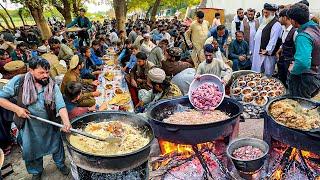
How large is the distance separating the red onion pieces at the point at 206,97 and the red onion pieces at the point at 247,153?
856 millimetres

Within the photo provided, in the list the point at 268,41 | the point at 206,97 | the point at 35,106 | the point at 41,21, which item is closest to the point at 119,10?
the point at 41,21

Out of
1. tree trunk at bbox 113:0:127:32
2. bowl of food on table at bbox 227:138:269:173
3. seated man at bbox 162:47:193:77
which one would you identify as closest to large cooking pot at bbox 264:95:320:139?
bowl of food on table at bbox 227:138:269:173

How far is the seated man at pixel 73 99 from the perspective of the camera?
4.65 meters

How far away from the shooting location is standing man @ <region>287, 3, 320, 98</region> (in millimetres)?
4621

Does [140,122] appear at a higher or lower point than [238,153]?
higher

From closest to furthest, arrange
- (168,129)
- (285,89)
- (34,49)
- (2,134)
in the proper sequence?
(168,129)
(2,134)
(285,89)
(34,49)

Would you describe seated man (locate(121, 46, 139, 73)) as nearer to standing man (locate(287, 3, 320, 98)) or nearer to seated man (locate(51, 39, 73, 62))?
seated man (locate(51, 39, 73, 62))

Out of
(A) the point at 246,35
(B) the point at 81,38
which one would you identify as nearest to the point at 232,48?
(A) the point at 246,35

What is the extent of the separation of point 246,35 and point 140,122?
6351 millimetres

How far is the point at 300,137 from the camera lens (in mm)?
3783

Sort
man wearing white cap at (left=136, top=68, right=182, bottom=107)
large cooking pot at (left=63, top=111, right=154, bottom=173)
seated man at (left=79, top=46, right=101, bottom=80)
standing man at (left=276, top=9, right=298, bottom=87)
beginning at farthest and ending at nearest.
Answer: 1. seated man at (left=79, top=46, right=101, bottom=80)
2. standing man at (left=276, top=9, right=298, bottom=87)
3. man wearing white cap at (left=136, top=68, right=182, bottom=107)
4. large cooking pot at (left=63, top=111, right=154, bottom=173)

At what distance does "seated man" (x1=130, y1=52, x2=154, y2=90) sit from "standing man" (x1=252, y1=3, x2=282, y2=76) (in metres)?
2.93

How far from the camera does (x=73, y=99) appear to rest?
475 cm

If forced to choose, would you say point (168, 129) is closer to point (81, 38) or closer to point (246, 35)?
point (246, 35)
